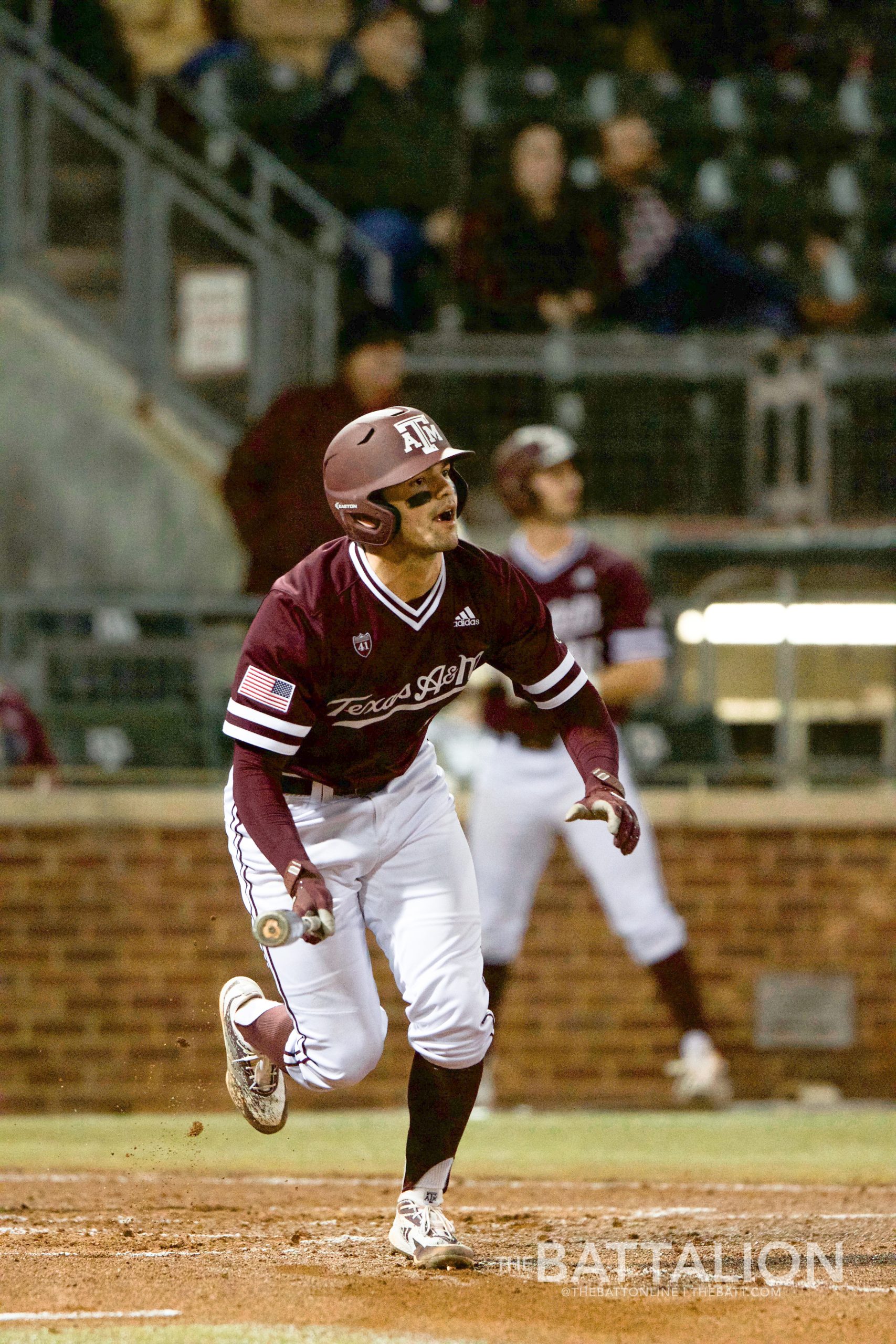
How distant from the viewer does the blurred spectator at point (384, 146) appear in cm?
1101

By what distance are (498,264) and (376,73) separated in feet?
6.18

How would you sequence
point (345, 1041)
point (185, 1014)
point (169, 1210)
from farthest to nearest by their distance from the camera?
1. point (185, 1014)
2. point (169, 1210)
3. point (345, 1041)

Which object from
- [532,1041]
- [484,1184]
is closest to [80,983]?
[532,1041]

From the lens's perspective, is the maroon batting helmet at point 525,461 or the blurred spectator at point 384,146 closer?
the maroon batting helmet at point 525,461

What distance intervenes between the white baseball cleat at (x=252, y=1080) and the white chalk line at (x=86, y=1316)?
3.03 ft

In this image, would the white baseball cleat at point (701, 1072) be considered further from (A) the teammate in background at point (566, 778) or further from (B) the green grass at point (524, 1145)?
(B) the green grass at point (524, 1145)

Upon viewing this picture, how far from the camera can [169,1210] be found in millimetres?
5258

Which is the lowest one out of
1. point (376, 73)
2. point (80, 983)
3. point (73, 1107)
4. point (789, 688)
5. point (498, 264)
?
point (73, 1107)

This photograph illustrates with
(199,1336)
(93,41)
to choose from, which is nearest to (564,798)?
(199,1336)

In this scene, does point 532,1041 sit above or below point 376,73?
below

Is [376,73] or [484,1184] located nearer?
[484,1184]

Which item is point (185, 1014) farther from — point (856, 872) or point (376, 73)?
point (376, 73)

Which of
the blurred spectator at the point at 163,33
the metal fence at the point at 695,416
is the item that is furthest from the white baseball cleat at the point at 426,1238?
the blurred spectator at the point at 163,33

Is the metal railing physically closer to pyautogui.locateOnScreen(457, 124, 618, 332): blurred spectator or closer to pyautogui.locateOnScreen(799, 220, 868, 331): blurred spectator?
pyautogui.locateOnScreen(457, 124, 618, 332): blurred spectator
